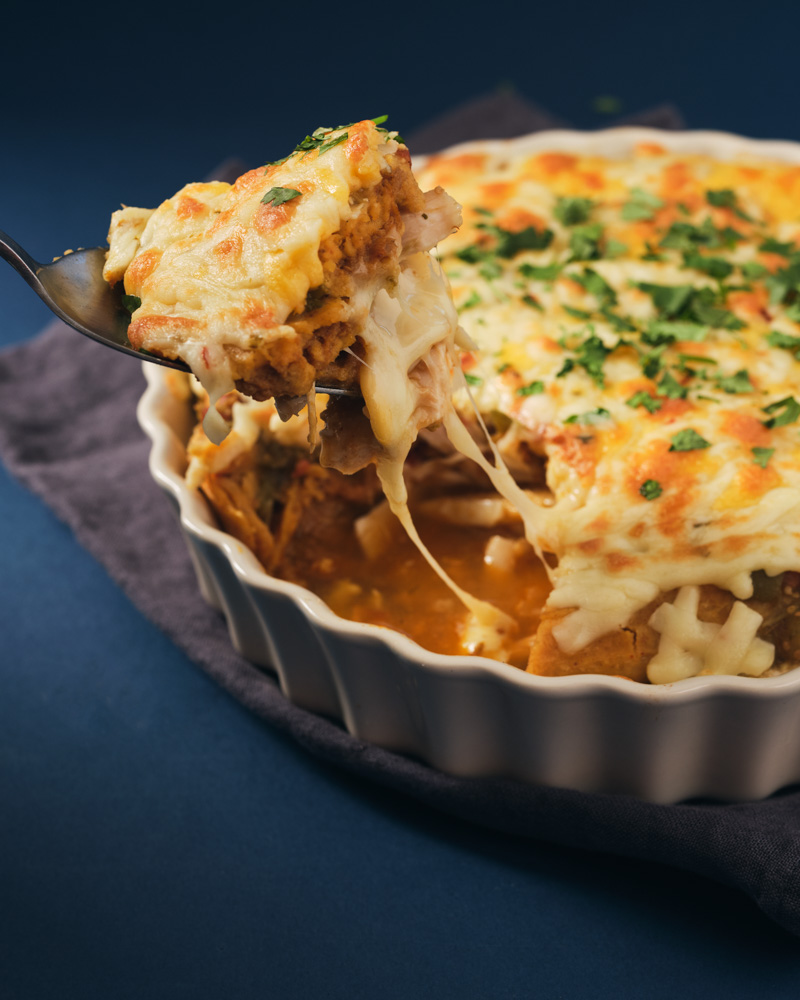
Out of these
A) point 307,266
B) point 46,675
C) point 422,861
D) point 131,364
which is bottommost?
point 422,861

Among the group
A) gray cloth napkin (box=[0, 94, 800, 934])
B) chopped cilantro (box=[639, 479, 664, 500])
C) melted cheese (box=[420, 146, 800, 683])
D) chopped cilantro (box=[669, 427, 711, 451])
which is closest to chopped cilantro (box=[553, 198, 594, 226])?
melted cheese (box=[420, 146, 800, 683])

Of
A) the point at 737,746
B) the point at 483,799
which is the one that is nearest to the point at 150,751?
the point at 483,799

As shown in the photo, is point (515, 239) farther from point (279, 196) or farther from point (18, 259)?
point (18, 259)

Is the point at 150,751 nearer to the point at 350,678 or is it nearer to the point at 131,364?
the point at 350,678

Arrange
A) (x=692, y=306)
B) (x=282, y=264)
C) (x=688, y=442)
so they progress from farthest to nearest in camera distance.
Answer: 1. (x=692, y=306)
2. (x=688, y=442)
3. (x=282, y=264)

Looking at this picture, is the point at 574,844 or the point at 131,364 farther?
the point at 131,364

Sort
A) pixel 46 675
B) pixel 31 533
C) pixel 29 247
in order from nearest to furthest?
pixel 46 675 < pixel 31 533 < pixel 29 247

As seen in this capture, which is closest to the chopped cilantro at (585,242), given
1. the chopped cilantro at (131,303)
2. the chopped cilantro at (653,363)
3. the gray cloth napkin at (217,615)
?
the chopped cilantro at (653,363)

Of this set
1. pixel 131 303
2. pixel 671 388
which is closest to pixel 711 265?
Result: pixel 671 388

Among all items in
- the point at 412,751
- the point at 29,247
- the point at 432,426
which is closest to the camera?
the point at 432,426
